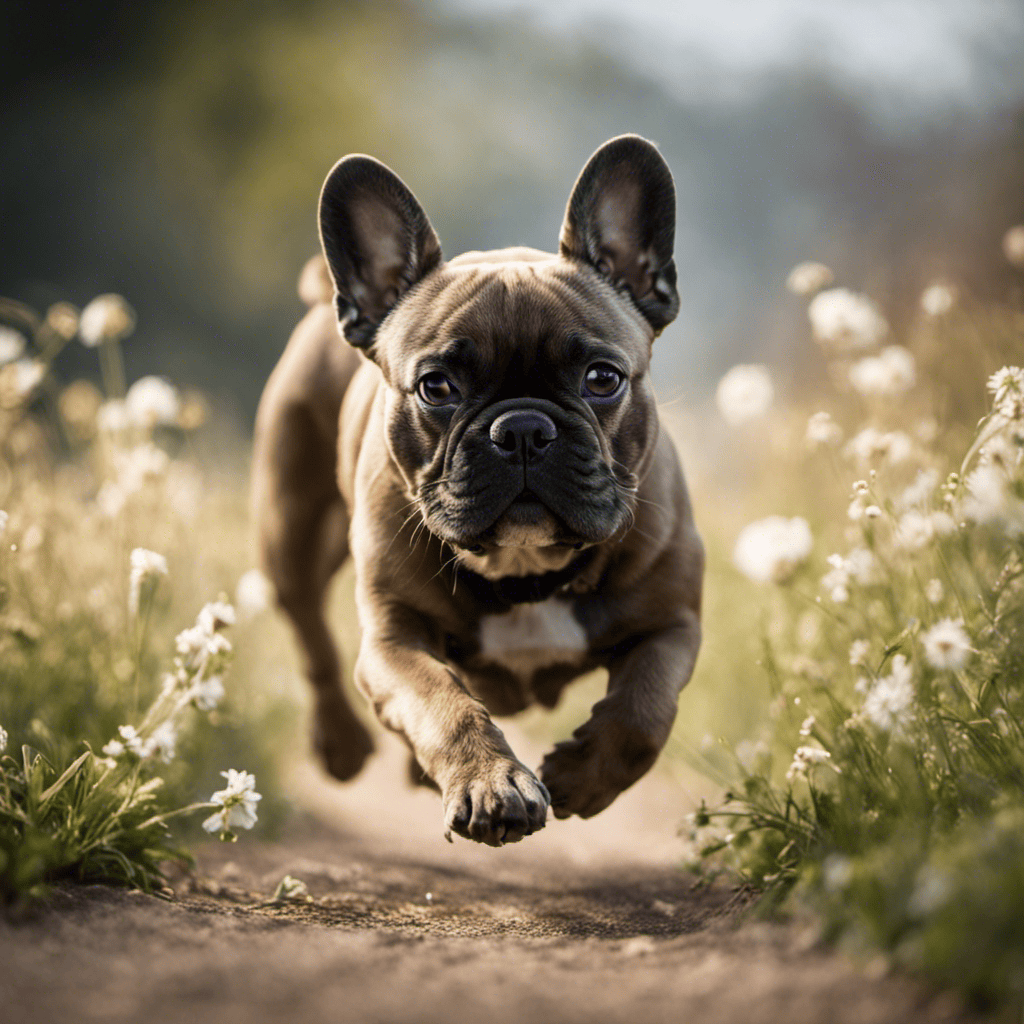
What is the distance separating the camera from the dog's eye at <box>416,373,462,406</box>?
9.62ft

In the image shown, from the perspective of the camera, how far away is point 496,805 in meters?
2.18

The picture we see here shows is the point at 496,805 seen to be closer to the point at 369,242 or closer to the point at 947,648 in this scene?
the point at 947,648

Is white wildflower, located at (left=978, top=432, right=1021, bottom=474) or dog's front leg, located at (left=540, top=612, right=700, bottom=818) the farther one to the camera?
dog's front leg, located at (left=540, top=612, right=700, bottom=818)

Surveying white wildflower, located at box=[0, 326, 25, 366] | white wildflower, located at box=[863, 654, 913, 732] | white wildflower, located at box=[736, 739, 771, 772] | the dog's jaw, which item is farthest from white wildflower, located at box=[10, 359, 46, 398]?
white wildflower, located at box=[863, 654, 913, 732]

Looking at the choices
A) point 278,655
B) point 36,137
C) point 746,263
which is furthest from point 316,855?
point 36,137

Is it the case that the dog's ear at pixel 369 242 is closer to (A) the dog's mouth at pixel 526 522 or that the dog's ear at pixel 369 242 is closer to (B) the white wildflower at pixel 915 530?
(A) the dog's mouth at pixel 526 522

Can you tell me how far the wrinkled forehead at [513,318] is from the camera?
287 centimetres

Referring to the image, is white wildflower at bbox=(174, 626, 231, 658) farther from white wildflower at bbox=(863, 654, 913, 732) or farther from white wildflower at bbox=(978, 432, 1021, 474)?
white wildflower at bbox=(978, 432, 1021, 474)

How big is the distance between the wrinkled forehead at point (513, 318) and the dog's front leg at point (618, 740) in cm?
88

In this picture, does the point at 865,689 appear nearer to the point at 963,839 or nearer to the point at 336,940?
the point at 963,839

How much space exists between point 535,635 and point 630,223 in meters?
1.37

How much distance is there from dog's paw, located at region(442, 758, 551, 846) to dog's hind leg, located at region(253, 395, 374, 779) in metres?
2.04

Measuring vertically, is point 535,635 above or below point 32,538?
below

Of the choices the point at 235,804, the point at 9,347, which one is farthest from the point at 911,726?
the point at 9,347
